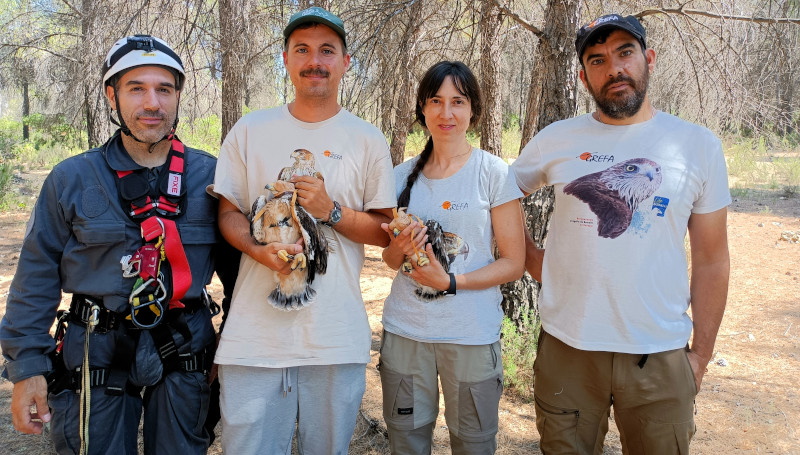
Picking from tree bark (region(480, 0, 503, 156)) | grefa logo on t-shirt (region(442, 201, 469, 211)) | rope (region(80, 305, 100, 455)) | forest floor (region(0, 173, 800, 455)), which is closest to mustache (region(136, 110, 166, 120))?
rope (region(80, 305, 100, 455))

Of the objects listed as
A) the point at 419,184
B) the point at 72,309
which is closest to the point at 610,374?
the point at 419,184

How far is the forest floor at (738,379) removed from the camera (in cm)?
369

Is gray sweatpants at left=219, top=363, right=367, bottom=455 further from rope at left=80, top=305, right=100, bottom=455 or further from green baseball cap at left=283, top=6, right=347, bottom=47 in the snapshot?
green baseball cap at left=283, top=6, right=347, bottom=47

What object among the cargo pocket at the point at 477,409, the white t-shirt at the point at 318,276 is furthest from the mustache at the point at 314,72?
the cargo pocket at the point at 477,409

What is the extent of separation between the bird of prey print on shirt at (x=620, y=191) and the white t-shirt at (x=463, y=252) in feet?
1.17

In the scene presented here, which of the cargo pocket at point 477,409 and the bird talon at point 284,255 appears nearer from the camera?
the bird talon at point 284,255

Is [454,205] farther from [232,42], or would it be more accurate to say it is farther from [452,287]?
[232,42]

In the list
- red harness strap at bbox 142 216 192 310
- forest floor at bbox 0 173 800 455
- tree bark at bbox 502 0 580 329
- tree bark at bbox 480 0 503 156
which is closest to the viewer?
red harness strap at bbox 142 216 192 310

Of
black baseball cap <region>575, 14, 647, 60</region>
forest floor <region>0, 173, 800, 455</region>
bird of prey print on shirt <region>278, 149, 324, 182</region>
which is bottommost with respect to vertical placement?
forest floor <region>0, 173, 800, 455</region>

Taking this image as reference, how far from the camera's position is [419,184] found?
2.57 meters

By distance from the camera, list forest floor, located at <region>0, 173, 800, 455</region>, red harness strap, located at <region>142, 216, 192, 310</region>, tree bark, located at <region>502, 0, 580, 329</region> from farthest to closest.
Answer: tree bark, located at <region>502, 0, 580, 329</region>
forest floor, located at <region>0, 173, 800, 455</region>
red harness strap, located at <region>142, 216, 192, 310</region>

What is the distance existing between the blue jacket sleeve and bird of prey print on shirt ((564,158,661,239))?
2.12 meters

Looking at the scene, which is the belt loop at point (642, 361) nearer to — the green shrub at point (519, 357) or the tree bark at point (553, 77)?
the green shrub at point (519, 357)

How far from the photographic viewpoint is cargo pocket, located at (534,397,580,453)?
7.77 ft
